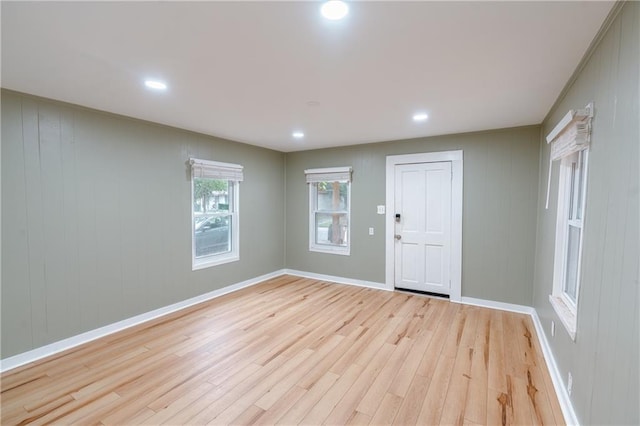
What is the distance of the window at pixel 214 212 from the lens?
426 centimetres

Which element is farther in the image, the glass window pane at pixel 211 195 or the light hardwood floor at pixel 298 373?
the glass window pane at pixel 211 195

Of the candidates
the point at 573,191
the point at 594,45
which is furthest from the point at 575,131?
the point at 573,191

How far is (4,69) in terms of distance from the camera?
2160 mm

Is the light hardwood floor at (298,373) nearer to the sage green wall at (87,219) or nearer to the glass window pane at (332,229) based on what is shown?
the sage green wall at (87,219)

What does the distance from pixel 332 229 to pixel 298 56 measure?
3.84 meters

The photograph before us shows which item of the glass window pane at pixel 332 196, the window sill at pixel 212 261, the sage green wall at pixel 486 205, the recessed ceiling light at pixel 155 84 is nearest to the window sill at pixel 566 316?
the sage green wall at pixel 486 205

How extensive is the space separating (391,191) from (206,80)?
10.7 feet

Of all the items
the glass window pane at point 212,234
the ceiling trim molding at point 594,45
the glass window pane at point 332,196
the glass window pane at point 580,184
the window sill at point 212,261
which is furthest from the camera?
the glass window pane at point 332,196

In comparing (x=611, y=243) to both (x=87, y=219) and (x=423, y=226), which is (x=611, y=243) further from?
(x=87, y=219)

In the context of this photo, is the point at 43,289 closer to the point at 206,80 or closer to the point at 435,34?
the point at 206,80

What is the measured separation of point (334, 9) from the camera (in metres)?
1.50

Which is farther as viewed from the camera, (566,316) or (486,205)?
(486,205)

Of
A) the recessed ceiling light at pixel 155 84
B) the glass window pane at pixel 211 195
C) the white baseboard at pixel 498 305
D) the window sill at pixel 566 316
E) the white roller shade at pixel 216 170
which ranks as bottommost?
the white baseboard at pixel 498 305

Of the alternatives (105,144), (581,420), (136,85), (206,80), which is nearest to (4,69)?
(136,85)
